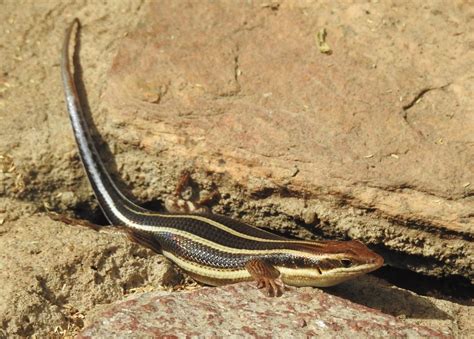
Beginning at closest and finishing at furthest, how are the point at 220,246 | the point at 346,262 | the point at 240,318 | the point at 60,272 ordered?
the point at 240,318 → the point at 346,262 → the point at 60,272 → the point at 220,246

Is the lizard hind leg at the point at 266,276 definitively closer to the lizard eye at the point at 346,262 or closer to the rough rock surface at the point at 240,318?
the rough rock surface at the point at 240,318

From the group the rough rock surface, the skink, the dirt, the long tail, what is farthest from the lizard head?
the long tail

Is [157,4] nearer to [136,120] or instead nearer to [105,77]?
[105,77]

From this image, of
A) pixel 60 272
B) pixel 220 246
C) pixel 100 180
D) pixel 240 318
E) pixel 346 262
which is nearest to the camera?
pixel 240 318

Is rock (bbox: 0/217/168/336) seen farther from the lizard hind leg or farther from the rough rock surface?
the lizard hind leg

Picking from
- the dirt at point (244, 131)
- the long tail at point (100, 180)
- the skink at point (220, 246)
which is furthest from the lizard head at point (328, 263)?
the long tail at point (100, 180)

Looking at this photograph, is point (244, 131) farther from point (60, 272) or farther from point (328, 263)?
point (60, 272)

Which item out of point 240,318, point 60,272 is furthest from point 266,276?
point 60,272
